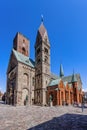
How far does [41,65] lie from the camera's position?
4150 centimetres

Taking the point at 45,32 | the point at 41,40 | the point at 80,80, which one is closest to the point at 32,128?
the point at 41,40

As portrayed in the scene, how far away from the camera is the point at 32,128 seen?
10836 mm

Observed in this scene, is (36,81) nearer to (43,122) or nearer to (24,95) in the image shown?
(24,95)

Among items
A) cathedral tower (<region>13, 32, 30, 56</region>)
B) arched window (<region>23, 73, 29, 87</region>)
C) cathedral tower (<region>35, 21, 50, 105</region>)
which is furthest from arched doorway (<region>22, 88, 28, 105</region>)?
cathedral tower (<region>13, 32, 30, 56</region>)

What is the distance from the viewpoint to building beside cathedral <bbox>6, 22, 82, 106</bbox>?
3672 centimetres

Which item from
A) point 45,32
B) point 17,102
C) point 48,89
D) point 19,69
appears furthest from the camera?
point 45,32

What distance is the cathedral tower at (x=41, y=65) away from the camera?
39.3 m

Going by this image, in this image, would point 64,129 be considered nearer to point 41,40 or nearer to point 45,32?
point 41,40

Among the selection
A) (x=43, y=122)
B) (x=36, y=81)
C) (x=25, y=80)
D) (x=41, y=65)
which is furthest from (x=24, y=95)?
(x=43, y=122)

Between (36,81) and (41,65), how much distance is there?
5.37 m

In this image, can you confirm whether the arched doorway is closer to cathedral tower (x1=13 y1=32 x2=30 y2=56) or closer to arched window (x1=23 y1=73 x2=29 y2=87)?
arched window (x1=23 y1=73 x2=29 y2=87)

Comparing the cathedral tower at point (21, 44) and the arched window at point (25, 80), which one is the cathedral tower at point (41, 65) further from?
the cathedral tower at point (21, 44)

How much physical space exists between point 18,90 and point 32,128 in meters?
25.3

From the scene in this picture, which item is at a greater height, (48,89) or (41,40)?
(41,40)
